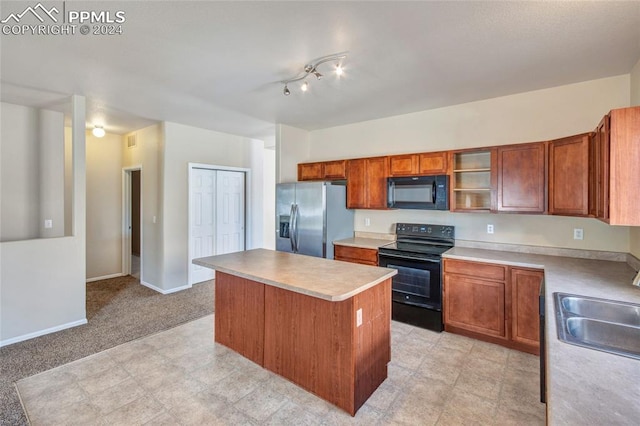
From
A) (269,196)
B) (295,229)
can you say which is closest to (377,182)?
(295,229)

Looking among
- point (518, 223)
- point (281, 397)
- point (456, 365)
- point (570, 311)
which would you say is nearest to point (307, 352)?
point (281, 397)

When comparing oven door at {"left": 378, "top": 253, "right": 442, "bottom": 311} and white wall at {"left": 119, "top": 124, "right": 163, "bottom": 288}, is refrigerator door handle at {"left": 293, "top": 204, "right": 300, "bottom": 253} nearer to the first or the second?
oven door at {"left": 378, "top": 253, "right": 442, "bottom": 311}

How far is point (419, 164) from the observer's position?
381cm

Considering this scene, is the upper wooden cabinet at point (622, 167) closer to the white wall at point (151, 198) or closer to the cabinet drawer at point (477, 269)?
the cabinet drawer at point (477, 269)

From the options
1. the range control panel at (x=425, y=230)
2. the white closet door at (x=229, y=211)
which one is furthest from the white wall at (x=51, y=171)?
the range control panel at (x=425, y=230)

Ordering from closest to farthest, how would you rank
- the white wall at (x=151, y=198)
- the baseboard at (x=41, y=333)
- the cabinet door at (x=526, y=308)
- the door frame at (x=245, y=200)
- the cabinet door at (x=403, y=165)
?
the cabinet door at (x=526, y=308) < the baseboard at (x=41, y=333) < the cabinet door at (x=403, y=165) < the white wall at (x=151, y=198) < the door frame at (x=245, y=200)

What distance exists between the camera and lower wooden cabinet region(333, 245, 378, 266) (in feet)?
12.8

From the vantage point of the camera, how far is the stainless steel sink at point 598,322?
5.19 ft

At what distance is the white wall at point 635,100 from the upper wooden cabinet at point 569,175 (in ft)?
1.70

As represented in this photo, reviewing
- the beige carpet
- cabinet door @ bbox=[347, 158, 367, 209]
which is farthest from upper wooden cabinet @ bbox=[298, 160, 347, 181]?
the beige carpet

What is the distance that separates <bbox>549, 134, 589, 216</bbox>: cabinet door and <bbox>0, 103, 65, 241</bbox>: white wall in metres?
6.13

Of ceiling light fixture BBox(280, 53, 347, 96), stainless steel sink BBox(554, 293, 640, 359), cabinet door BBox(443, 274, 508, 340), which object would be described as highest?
ceiling light fixture BBox(280, 53, 347, 96)

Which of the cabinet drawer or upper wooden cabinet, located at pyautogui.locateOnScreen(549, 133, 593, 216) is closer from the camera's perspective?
upper wooden cabinet, located at pyautogui.locateOnScreen(549, 133, 593, 216)

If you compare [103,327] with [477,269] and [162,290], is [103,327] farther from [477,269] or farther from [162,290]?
[477,269]
